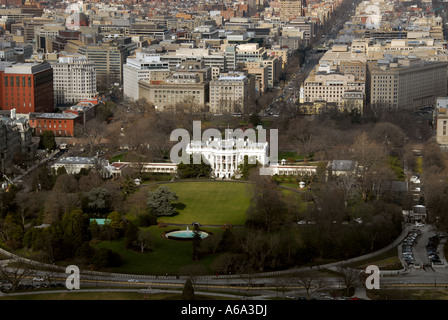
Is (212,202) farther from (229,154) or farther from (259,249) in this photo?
(259,249)

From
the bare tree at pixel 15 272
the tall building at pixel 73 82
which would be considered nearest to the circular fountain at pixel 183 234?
the bare tree at pixel 15 272

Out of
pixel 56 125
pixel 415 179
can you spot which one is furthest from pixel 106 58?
pixel 415 179

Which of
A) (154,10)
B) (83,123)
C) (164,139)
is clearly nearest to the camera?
(164,139)

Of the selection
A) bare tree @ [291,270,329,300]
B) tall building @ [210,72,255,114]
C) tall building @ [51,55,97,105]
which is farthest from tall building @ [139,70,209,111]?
bare tree @ [291,270,329,300]

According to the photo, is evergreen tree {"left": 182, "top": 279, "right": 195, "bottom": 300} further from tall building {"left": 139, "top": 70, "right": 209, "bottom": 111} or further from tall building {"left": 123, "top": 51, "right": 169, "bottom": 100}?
tall building {"left": 123, "top": 51, "right": 169, "bottom": 100}
